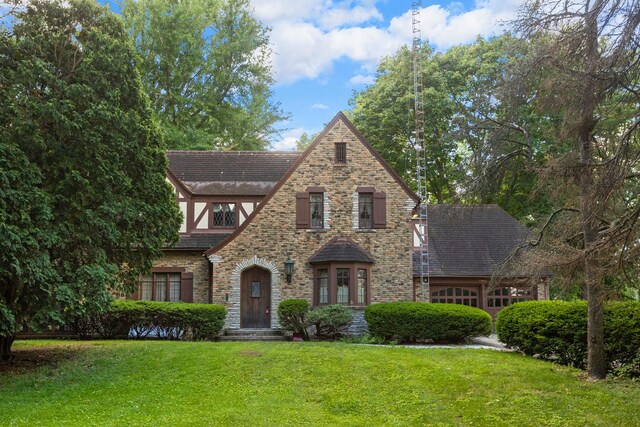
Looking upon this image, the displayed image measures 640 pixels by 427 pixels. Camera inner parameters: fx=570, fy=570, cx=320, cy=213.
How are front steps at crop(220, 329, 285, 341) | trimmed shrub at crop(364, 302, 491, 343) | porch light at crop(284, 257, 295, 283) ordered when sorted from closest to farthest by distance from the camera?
1. trimmed shrub at crop(364, 302, 491, 343)
2. front steps at crop(220, 329, 285, 341)
3. porch light at crop(284, 257, 295, 283)

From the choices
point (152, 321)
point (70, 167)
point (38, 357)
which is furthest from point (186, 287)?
point (70, 167)

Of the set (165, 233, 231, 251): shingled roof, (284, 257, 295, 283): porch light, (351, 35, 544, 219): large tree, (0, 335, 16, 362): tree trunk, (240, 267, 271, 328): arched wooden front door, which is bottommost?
(0, 335, 16, 362): tree trunk

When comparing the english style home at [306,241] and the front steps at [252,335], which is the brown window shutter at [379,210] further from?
the front steps at [252,335]

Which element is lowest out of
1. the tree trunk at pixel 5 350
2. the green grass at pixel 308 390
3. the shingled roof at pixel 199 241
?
the green grass at pixel 308 390

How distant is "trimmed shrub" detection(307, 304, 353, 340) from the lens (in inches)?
698

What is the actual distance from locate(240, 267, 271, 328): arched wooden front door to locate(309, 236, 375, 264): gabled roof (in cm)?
195

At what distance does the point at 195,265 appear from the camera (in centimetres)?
2178

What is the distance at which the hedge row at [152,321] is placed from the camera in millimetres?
17328

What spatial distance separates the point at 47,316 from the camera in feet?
36.4

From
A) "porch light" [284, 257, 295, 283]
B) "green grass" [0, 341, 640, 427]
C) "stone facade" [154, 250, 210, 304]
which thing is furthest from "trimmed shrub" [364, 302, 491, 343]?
"stone facade" [154, 250, 210, 304]

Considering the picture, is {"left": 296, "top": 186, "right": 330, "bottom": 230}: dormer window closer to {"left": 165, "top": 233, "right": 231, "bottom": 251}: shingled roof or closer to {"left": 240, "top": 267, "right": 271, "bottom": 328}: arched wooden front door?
{"left": 240, "top": 267, "right": 271, "bottom": 328}: arched wooden front door

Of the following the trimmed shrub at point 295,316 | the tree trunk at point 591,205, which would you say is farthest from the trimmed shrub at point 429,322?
the tree trunk at point 591,205

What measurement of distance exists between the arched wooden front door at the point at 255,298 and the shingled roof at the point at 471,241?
608 cm

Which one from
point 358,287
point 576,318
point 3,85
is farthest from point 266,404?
point 358,287
